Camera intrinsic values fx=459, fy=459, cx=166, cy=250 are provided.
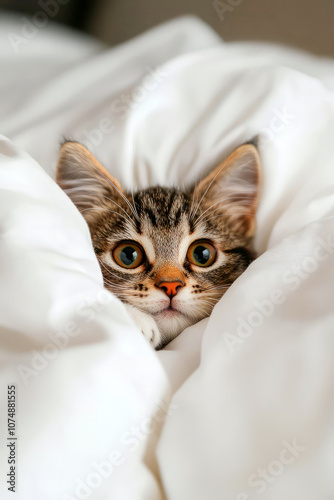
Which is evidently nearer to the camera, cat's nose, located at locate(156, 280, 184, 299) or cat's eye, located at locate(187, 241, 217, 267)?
cat's nose, located at locate(156, 280, 184, 299)

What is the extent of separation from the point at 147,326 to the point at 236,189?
0.46 meters

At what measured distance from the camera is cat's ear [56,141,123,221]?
1.04m

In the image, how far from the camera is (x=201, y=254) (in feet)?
3.44

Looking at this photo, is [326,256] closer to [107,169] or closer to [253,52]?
[107,169]

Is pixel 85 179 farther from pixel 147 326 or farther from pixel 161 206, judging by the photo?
pixel 147 326

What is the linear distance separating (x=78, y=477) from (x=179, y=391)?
17cm

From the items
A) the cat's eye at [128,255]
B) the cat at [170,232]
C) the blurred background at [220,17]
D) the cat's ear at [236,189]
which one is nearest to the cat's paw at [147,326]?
the cat at [170,232]

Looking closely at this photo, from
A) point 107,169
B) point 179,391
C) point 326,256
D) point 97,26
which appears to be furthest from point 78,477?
point 97,26

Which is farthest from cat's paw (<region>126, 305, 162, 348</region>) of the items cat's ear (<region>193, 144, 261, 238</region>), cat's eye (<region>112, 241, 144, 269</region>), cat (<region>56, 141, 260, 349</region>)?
cat's ear (<region>193, 144, 261, 238</region>)

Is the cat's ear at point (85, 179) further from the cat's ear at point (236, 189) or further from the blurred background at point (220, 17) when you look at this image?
the blurred background at point (220, 17)

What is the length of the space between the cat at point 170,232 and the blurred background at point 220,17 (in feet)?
2.11

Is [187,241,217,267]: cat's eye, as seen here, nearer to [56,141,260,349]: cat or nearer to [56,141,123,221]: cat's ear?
[56,141,260,349]: cat

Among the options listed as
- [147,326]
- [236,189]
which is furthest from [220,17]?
[147,326]

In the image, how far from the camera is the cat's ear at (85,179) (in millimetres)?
1037
